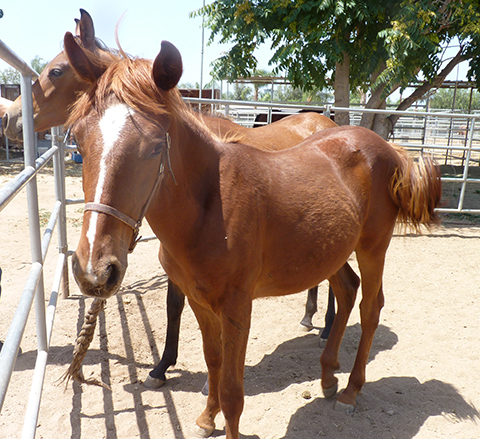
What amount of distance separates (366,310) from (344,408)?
670 mm

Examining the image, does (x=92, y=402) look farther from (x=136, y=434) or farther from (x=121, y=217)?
(x=121, y=217)

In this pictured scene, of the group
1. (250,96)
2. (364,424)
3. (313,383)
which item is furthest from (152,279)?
(250,96)

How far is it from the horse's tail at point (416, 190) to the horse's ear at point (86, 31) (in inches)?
101

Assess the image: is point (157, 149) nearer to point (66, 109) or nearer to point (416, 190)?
point (66, 109)

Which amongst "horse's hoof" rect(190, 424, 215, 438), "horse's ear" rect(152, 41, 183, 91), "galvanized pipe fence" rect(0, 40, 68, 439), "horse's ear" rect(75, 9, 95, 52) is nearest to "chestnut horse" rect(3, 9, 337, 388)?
"horse's ear" rect(75, 9, 95, 52)

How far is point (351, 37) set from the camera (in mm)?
7391

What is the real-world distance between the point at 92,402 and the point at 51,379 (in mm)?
397

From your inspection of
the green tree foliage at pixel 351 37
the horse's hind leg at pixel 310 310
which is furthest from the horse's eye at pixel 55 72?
the green tree foliage at pixel 351 37

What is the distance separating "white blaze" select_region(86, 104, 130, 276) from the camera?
4.35 feet

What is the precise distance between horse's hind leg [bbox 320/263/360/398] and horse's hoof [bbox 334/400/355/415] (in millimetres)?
140

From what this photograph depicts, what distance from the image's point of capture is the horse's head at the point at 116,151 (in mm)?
1327

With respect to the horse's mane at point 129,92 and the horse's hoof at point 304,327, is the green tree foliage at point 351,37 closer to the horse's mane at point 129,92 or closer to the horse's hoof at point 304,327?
the horse's hoof at point 304,327

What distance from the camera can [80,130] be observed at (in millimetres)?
1466

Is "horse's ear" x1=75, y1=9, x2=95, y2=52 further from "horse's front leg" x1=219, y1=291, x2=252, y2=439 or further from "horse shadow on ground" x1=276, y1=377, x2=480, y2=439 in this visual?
"horse shadow on ground" x1=276, y1=377, x2=480, y2=439
